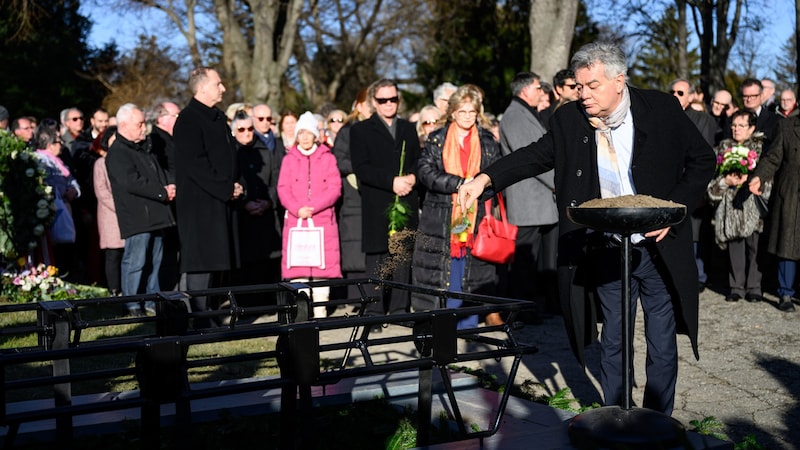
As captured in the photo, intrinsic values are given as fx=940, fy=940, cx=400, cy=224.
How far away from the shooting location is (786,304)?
372 inches

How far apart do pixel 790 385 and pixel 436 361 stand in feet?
10.5

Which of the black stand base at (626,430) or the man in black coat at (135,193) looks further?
the man in black coat at (135,193)

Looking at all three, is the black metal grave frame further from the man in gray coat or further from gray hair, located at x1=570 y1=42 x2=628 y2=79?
the man in gray coat

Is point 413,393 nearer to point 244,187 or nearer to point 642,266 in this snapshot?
point 642,266

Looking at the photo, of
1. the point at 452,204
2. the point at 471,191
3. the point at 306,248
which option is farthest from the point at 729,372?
the point at 306,248

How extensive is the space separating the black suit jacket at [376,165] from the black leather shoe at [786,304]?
386 centimetres

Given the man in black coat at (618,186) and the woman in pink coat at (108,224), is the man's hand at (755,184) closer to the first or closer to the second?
the man in black coat at (618,186)

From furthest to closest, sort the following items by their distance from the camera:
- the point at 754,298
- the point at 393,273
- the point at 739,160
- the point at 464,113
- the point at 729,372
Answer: the point at 754,298
the point at 739,160
the point at 393,273
the point at 464,113
the point at 729,372

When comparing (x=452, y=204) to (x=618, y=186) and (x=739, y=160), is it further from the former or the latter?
(x=739, y=160)

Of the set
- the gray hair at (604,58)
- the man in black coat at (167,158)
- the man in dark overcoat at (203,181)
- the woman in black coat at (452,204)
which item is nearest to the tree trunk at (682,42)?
the man in black coat at (167,158)

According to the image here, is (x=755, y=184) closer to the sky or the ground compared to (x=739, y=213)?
closer to the sky

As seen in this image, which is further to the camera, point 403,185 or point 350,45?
point 350,45

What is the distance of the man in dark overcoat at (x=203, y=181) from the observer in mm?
8062

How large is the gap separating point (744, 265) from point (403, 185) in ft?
13.7
